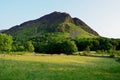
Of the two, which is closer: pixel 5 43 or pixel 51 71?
pixel 51 71

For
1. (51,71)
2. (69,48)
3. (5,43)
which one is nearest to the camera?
(51,71)

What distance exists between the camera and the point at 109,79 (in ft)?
120

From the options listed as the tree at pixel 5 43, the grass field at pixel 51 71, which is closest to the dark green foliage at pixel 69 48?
the tree at pixel 5 43

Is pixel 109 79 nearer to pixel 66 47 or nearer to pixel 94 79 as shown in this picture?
pixel 94 79

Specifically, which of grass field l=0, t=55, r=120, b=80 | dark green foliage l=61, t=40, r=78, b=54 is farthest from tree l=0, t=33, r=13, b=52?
grass field l=0, t=55, r=120, b=80

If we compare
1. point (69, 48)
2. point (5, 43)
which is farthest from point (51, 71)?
point (69, 48)

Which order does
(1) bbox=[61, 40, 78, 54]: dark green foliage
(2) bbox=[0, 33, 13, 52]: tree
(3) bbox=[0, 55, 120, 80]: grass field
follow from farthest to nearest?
(1) bbox=[61, 40, 78, 54]: dark green foliage
(2) bbox=[0, 33, 13, 52]: tree
(3) bbox=[0, 55, 120, 80]: grass field

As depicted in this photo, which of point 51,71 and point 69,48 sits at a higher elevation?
point 69,48

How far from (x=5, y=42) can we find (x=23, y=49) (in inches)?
1053

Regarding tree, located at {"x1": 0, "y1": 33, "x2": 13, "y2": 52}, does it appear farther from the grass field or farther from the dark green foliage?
the grass field

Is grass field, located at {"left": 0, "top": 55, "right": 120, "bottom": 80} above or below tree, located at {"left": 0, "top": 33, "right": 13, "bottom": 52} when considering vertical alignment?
below

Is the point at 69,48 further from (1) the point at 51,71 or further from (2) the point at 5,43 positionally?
(1) the point at 51,71

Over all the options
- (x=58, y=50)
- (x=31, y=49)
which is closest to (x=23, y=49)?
(x=31, y=49)

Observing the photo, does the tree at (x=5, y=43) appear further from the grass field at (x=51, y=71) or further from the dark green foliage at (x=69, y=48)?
the grass field at (x=51, y=71)
